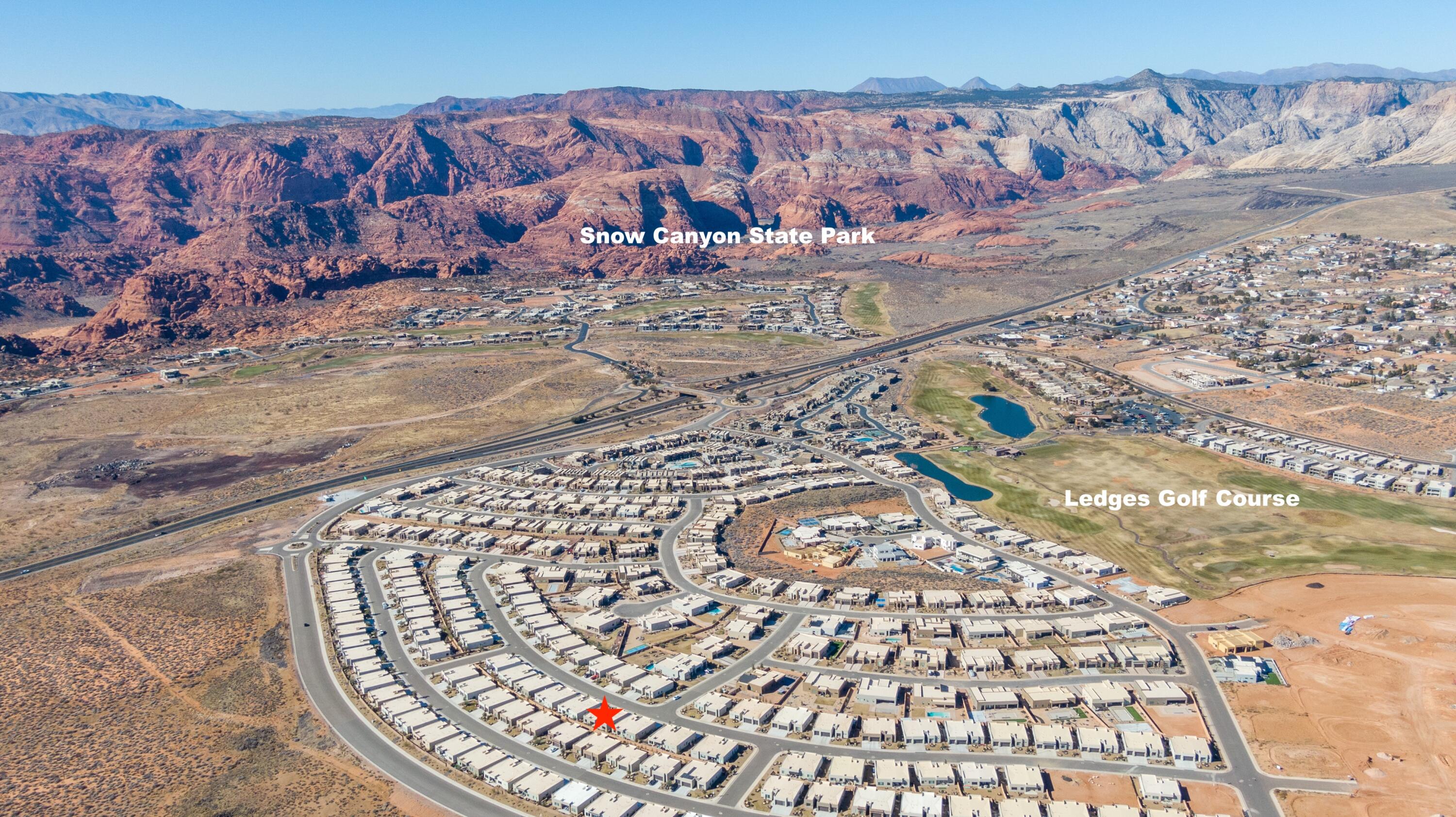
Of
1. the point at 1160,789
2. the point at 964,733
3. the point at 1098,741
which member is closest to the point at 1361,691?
the point at 1098,741

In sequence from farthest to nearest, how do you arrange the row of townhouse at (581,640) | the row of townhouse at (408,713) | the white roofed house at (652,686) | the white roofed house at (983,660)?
the white roofed house at (983,660) → the row of townhouse at (581,640) → the white roofed house at (652,686) → the row of townhouse at (408,713)

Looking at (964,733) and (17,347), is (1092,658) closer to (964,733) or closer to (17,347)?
(964,733)

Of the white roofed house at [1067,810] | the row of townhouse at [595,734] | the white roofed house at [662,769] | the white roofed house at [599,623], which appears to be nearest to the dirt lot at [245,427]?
the white roofed house at [599,623]

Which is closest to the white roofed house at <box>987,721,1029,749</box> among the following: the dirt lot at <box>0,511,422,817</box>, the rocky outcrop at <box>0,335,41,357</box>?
the dirt lot at <box>0,511,422,817</box>

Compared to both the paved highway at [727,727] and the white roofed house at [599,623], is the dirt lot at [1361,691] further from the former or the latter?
the white roofed house at [599,623]

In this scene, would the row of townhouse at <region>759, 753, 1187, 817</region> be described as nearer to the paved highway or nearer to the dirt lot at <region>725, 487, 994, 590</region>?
the paved highway

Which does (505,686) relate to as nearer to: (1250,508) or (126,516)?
(126,516)
